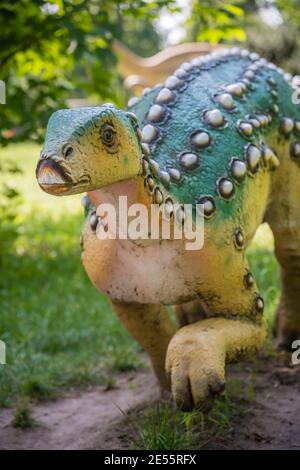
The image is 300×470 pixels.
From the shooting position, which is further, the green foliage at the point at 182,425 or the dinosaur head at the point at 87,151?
the green foliage at the point at 182,425

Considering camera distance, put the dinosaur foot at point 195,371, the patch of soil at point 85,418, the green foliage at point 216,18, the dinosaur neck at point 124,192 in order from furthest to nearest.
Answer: the green foliage at point 216,18 < the patch of soil at point 85,418 < the dinosaur foot at point 195,371 < the dinosaur neck at point 124,192

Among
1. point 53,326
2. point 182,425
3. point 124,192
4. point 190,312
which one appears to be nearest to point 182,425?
point 182,425

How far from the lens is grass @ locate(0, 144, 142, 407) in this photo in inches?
153

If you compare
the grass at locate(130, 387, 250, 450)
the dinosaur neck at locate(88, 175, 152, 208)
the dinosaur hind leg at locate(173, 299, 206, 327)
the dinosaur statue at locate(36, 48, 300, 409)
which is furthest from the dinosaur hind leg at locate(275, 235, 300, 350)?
the dinosaur neck at locate(88, 175, 152, 208)

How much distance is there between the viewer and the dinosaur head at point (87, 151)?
1.93m

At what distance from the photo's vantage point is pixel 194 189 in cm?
255

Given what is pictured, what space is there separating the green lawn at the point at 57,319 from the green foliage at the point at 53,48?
1160mm

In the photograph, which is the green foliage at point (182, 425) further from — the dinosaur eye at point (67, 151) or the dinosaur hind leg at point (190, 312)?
the dinosaur eye at point (67, 151)

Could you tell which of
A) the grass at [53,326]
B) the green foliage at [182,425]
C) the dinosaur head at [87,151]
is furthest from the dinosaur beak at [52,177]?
the grass at [53,326]

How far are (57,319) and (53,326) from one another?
0.13m

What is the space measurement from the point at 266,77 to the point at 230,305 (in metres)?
1.07

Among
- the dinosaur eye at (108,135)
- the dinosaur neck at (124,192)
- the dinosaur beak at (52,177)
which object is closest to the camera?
the dinosaur beak at (52,177)

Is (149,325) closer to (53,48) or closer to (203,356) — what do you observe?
(203,356)

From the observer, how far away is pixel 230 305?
2.66 metres
